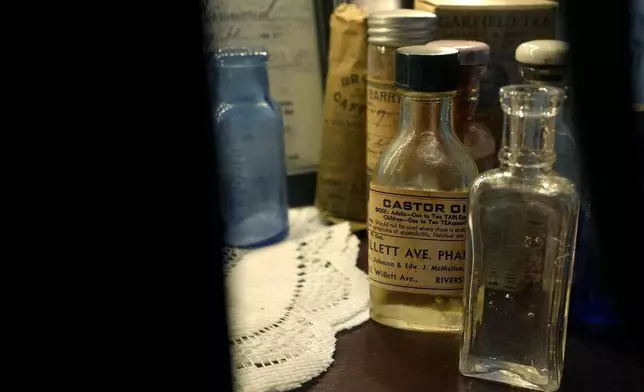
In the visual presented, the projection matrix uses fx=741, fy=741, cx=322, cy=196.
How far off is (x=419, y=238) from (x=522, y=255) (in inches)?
2.8

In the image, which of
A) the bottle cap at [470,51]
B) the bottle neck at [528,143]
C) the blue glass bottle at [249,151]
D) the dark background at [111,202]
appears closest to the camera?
the dark background at [111,202]

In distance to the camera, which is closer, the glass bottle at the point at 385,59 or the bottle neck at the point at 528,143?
the bottle neck at the point at 528,143

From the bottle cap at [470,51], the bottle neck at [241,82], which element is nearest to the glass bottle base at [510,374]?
the bottle cap at [470,51]

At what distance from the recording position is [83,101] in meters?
0.29

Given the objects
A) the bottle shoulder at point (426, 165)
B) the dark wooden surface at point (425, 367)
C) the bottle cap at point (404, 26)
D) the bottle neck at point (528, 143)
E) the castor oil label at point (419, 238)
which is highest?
the bottle cap at point (404, 26)

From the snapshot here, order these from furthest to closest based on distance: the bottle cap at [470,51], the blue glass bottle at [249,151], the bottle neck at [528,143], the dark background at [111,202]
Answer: the blue glass bottle at [249,151] → the bottle cap at [470,51] → the bottle neck at [528,143] → the dark background at [111,202]

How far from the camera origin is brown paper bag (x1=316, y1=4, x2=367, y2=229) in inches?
26.7

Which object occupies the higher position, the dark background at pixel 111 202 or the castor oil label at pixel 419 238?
the dark background at pixel 111 202

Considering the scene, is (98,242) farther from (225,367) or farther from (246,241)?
(246,241)

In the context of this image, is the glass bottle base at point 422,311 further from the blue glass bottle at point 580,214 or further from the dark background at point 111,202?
the dark background at point 111,202

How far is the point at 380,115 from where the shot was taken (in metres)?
0.63

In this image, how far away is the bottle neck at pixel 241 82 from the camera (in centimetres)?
66

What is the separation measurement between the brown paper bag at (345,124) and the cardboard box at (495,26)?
0.09m

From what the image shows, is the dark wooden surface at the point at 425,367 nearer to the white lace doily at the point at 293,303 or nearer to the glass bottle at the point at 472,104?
the white lace doily at the point at 293,303
